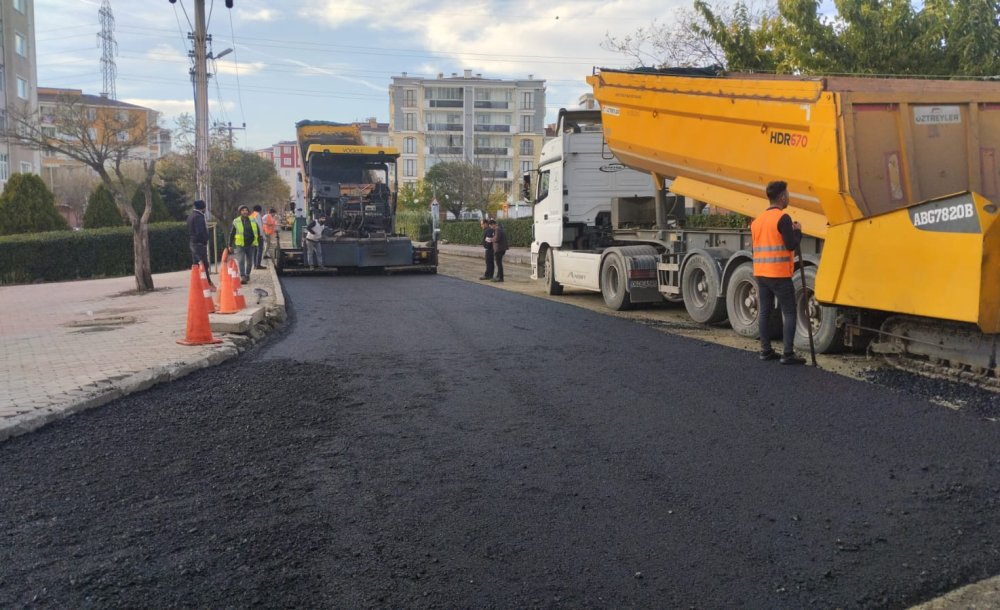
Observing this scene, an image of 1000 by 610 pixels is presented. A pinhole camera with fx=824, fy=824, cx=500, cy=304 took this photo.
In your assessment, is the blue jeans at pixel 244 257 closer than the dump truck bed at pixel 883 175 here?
No

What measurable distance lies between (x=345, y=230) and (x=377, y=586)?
18.8m

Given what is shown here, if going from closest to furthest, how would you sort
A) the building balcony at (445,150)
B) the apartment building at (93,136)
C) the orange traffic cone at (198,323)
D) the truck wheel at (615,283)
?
the orange traffic cone at (198,323) → the truck wheel at (615,283) → the apartment building at (93,136) → the building balcony at (445,150)

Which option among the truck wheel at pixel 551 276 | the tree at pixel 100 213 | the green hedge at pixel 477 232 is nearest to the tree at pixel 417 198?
the green hedge at pixel 477 232

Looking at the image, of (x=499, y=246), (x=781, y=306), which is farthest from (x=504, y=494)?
(x=499, y=246)

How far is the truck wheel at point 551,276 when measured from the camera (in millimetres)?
15859

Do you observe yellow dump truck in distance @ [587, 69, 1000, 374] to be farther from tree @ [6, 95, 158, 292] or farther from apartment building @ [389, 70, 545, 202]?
apartment building @ [389, 70, 545, 202]

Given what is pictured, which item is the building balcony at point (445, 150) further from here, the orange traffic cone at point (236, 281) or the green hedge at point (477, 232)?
the orange traffic cone at point (236, 281)

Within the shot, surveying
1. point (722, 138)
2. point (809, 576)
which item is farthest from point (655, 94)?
point (809, 576)

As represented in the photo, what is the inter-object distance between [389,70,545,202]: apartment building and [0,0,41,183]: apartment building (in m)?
41.5

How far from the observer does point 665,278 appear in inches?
484

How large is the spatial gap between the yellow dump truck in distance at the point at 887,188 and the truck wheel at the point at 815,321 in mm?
39

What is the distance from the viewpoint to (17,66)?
48156mm

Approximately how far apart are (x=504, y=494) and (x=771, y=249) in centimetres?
479

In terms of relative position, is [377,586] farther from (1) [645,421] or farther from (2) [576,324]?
(2) [576,324]
